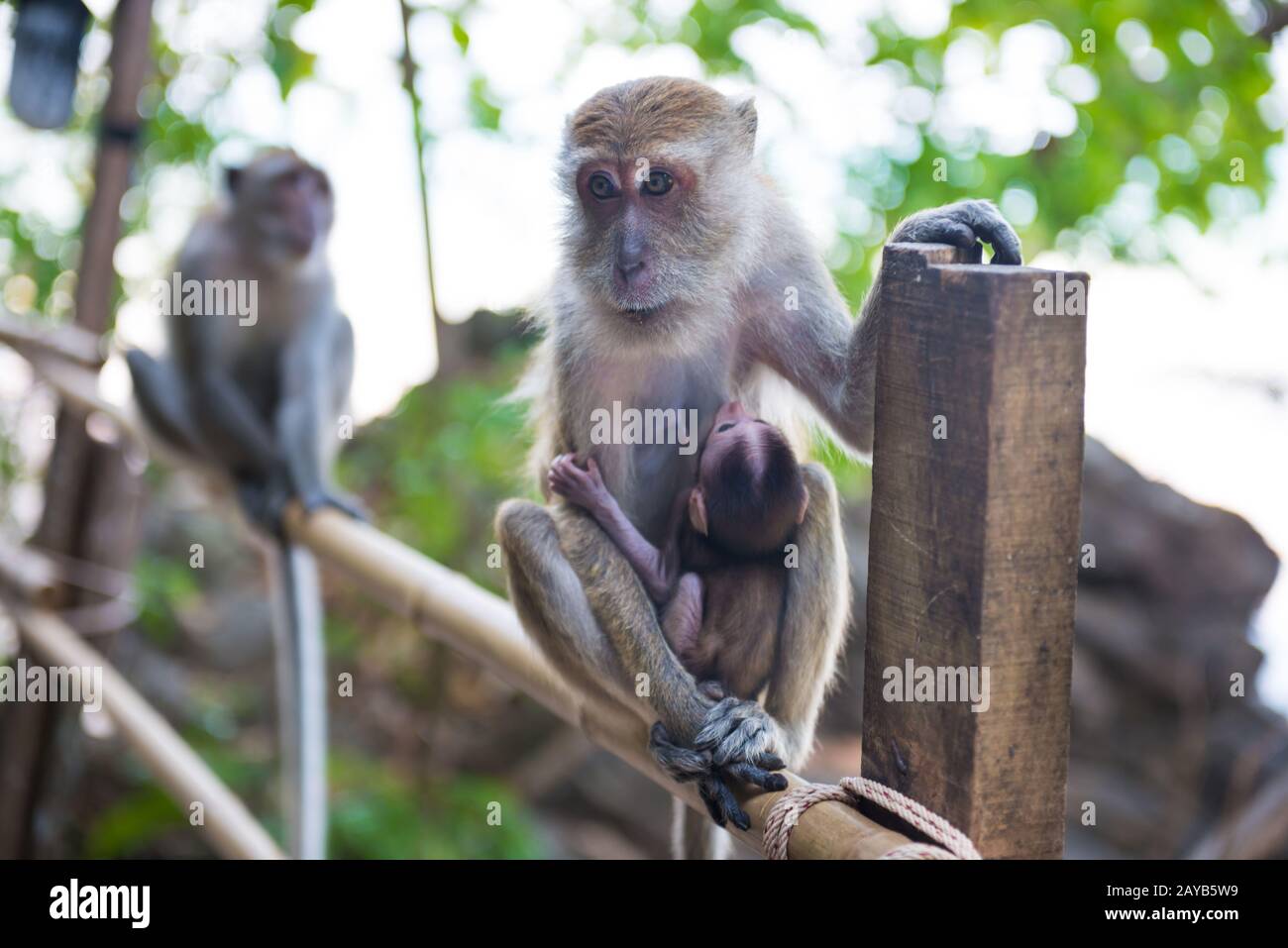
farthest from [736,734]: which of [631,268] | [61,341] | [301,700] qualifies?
[61,341]

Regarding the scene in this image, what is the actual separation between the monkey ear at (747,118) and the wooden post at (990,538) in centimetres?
103

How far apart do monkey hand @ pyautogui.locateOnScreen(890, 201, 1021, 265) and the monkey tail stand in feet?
10.3

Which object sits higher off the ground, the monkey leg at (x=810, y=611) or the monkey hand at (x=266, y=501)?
the monkey hand at (x=266, y=501)

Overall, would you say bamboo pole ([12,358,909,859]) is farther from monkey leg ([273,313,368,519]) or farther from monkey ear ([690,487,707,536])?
monkey leg ([273,313,368,519])

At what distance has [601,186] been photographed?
2.68 m

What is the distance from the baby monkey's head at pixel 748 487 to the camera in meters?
2.55

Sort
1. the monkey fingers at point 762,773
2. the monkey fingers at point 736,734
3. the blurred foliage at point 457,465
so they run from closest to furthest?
the monkey fingers at point 762,773 < the monkey fingers at point 736,734 < the blurred foliage at point 457,465

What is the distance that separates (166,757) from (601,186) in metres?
2.97

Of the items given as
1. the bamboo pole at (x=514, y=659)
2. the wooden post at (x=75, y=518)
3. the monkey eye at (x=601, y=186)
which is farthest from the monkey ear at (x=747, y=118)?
the wooden post at (x=75, y=518)

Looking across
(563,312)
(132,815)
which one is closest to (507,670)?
(563,312)

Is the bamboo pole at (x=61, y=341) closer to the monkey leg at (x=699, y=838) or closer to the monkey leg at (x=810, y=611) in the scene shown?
the monkey leg at (x=699, y=838)

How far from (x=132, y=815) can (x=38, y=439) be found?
3.07 metres

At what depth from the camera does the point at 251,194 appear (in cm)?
627

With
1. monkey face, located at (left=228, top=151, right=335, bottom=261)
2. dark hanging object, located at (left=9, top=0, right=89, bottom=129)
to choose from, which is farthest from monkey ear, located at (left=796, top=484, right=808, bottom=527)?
monkey face, located at (left=228, top=151, right=335, bottom=261)
